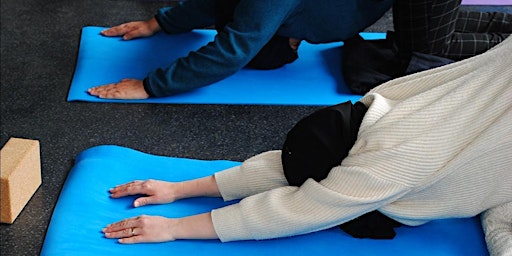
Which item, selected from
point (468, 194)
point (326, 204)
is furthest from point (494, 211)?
point (326, 204)

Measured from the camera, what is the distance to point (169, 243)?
5.40 ft

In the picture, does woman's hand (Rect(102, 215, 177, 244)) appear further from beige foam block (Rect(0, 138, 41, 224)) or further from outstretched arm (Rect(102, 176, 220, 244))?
beige foam block (Rect(0, 138, 41, 224))

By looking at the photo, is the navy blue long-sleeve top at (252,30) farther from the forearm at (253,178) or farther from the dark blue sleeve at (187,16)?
the forearm at (253,178)

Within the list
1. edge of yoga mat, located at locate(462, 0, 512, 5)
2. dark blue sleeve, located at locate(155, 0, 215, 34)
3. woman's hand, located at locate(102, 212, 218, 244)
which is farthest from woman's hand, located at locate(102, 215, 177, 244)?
edge of yoga mat, located at locate(462, 0, 512, 5)

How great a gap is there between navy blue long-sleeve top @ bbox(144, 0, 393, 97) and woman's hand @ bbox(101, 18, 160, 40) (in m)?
0.19

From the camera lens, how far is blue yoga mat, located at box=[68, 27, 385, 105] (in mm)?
2322

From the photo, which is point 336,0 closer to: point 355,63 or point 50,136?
point 355,63

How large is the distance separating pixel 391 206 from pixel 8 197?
35.0 inches

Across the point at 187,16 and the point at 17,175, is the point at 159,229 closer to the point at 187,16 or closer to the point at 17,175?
the point at 17,175

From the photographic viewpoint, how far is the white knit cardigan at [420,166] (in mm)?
1528

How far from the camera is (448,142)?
1.54 m

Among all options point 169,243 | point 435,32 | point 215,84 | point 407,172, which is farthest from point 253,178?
point 435,32

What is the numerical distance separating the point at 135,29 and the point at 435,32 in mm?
1032

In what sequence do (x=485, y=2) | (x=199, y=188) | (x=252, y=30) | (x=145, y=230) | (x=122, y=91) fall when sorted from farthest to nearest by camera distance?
(x=485, y=2), (x=122, y=91), (x=252, y=30), (x=199, y=188), (x=145, y=230)
